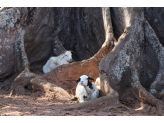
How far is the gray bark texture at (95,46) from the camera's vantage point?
514 centimetres

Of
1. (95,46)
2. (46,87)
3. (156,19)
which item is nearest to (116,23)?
(156,19)

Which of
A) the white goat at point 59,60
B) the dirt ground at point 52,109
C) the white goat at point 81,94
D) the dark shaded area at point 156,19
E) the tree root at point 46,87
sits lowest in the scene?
the dirt ground at point 52,109

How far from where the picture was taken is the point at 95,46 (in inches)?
350

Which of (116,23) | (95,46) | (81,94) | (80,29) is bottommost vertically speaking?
(81,94)

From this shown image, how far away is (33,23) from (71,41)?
2.57 m

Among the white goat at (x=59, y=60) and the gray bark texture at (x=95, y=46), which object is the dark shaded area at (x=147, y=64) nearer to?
the gray bark texture at (x=95, y=46)

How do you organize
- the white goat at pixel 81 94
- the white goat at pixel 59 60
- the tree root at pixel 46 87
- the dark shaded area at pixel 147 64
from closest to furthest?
the white goat at pixel 81 94
the tree root at pixel 46 87
the dark shaded area at pixel 147 64
the white goat at pixel 59 60

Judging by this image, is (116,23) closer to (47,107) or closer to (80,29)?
(80,29)

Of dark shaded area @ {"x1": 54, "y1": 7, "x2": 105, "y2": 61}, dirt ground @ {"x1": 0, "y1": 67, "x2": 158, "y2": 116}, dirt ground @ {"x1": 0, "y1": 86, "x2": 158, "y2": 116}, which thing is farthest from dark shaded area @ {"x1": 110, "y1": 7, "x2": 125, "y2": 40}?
dirt ground @ {"x1": 0, "y1": 86, "x2": 158, "y2": 116}

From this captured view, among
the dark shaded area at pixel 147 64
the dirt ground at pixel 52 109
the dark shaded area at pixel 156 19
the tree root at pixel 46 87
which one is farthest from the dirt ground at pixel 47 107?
the dark shaded area at pixel 156 19

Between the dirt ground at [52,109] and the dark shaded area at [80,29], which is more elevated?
the dark shaded area at [80,29]

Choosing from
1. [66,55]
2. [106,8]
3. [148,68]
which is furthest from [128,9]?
[66,55]

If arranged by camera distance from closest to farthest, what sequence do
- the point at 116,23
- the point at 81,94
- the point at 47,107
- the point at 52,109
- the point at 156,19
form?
1. the point at 52,109
2. the point at 47,107
3. the point at 81,94
4. the point at 156,19
5. the point at 116,23

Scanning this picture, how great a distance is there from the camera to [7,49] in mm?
6754
